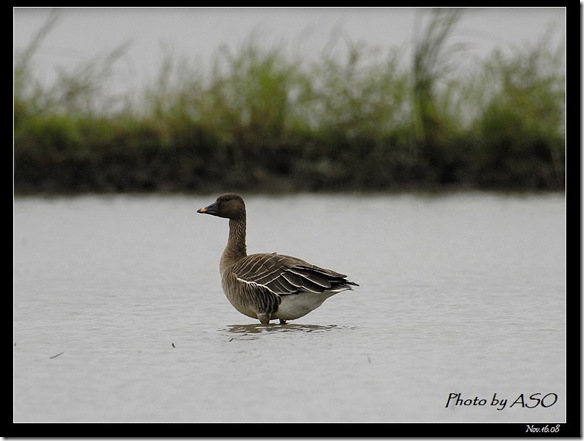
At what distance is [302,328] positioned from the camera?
8141mm

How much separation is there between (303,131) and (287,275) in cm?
1058

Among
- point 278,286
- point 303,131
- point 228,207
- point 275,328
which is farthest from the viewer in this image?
point 303,131

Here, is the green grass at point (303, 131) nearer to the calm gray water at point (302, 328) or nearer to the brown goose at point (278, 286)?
the calm gray water at point (302, 328)

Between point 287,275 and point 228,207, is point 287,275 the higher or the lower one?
the lower one

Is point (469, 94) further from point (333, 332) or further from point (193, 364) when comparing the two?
point (193, 364)

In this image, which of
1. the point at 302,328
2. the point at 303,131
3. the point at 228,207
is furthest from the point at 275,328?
the point at 303,131

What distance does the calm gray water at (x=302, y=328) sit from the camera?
241 inches

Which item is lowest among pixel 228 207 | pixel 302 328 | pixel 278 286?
pixel 302 328

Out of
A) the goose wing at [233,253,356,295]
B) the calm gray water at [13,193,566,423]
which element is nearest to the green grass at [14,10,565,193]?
the calm gray water at [13,193,566,423]

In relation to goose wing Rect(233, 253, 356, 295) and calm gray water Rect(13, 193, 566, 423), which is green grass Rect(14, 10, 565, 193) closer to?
calm gray water Rect(13, 193, 566, 423)

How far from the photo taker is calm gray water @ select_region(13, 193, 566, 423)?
6129 millimetres

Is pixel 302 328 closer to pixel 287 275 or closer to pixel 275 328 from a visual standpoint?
pixel 275 328

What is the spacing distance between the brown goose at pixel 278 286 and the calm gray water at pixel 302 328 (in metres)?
0.17
